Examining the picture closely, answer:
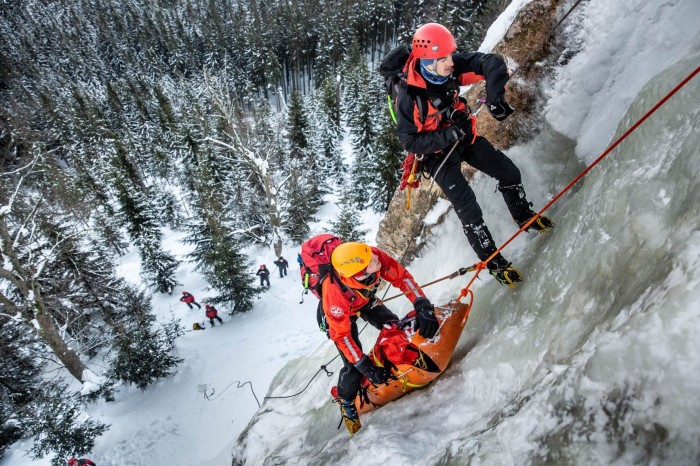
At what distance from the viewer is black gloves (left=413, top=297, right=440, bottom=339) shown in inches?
160

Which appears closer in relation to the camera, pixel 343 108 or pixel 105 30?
pixel 343 108

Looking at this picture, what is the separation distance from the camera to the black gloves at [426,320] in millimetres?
4059

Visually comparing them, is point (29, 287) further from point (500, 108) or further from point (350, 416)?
point (500, 108)

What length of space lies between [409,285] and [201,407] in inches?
454

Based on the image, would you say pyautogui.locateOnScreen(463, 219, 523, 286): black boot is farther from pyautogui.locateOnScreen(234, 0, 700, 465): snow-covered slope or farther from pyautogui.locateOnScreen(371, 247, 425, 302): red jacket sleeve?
pyautogui.locateOnScreen(371, 247, 425, 302): red jacket sleeve

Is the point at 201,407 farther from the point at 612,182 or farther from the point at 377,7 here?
the point at 377,7

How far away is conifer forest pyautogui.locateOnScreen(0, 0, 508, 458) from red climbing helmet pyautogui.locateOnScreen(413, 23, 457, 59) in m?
14.4

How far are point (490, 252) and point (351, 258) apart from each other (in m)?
1.53

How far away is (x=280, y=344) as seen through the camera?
49.1 ft

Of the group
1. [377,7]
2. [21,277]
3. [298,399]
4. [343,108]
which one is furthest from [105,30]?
[298,399]

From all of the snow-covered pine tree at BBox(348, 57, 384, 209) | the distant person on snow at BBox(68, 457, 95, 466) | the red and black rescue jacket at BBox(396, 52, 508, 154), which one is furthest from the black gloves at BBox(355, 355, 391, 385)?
the snow-covered pine tree at BBox(348, 57, 384, 209)

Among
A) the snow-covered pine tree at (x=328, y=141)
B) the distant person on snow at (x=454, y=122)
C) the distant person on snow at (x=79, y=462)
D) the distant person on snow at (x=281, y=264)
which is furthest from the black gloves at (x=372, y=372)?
the snow-covered pine tree at (x=328, y=141)

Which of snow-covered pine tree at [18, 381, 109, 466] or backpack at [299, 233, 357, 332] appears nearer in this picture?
backpack at [299, 233, 357, 332]

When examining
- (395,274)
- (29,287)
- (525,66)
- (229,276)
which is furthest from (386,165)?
(395,274)
